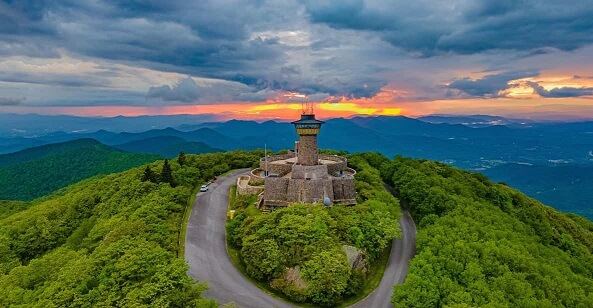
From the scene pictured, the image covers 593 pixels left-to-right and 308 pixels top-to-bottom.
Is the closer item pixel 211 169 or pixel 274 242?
pixel 274 242

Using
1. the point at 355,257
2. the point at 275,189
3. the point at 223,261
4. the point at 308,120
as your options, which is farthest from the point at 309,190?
the point at 223,261

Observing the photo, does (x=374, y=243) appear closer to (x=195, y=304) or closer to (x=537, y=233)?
(x=195, y=304)

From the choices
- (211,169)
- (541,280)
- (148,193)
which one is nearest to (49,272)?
(148,193)

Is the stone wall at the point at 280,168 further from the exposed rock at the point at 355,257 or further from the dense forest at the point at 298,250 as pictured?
the exposed rock at the point at 355,257

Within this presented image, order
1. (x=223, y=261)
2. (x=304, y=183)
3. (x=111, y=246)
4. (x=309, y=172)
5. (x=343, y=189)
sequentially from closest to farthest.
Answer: (x=111, y=246), (x=223, y=261), (x=304, y=183), (x=343, y=189), (x=309, y=172)

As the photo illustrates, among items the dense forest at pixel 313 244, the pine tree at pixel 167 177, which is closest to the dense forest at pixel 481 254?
the dense forest at pixel 313 244

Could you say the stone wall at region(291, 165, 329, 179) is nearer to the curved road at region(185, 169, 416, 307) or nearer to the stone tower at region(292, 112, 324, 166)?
the stone tower at region(292, 112, 324, 166)

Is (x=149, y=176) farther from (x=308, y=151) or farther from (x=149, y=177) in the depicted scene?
(x=308, y=151)
